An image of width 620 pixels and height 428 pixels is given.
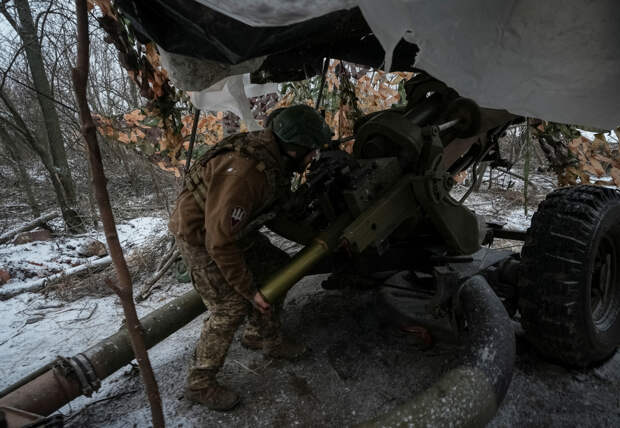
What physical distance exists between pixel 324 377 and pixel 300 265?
3.15ft

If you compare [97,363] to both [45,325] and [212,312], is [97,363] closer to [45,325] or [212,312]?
[212,312]

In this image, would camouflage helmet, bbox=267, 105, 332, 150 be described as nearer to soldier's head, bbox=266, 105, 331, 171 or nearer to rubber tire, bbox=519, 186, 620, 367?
soldier's head, bbox=266, 105, 331, 171

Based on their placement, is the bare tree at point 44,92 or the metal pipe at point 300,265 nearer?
the metal pipe at point 300,265

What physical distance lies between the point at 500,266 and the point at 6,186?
12721mm

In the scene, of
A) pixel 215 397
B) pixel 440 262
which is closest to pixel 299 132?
pixel 440 262

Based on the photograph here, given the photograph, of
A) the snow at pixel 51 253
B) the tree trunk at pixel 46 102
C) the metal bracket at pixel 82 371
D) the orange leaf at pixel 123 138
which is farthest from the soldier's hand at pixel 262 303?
the tree trunk at pixel 46 102

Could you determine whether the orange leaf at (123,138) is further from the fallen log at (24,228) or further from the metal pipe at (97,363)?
the fallen log at (24,228)

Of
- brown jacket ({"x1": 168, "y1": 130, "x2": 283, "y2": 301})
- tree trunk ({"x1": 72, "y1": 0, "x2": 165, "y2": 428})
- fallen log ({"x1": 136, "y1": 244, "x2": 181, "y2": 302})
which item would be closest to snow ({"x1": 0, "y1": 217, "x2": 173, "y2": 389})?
fallen log ({"x1": 136, "y1": 244, "x2": 181, "y2": 302})

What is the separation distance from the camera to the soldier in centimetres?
197

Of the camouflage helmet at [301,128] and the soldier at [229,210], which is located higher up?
the camouflage helmet at [301,128]

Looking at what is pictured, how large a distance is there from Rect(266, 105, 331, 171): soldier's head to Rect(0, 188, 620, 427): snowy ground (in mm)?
1465

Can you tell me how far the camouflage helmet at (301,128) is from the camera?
2191 mm

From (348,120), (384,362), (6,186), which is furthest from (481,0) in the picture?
(6,186)

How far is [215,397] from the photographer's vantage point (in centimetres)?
223
